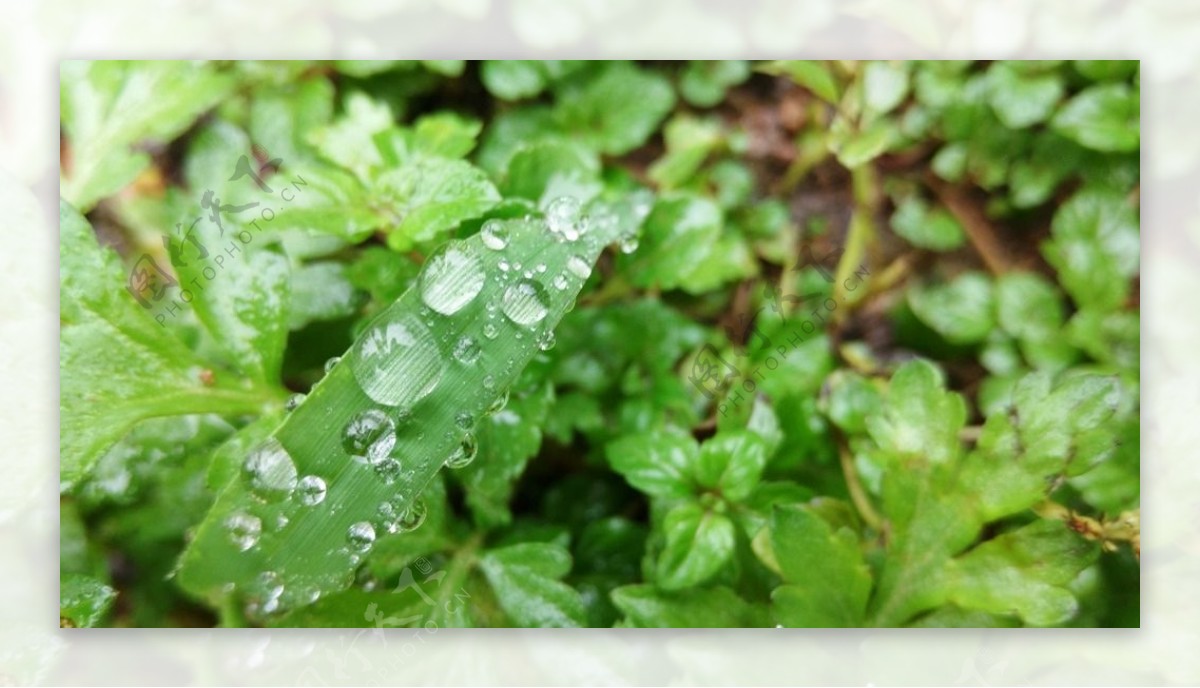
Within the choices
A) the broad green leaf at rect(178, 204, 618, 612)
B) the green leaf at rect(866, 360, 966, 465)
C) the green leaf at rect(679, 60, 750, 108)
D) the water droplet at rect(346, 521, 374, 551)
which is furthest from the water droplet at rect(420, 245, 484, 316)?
the green leaf at rect(866, 360, 966, 465)

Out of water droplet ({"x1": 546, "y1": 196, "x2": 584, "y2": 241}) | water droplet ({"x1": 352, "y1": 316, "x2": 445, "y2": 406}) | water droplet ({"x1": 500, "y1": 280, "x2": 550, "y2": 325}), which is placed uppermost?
water droplet ({"x1": 546, "y1": 196, "x2": 584, "y2": 241})

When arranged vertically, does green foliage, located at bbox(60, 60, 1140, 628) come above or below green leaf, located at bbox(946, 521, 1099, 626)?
above

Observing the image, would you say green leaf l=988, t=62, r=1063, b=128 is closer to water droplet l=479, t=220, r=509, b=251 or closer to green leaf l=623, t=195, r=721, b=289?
green leaf l=623, t=195, r=721, b=289

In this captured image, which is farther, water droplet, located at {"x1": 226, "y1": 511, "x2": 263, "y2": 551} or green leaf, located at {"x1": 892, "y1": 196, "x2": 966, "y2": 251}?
green leaf, located at {"x1": 892, "y1": 196, "x2": 966, "y2": 251}

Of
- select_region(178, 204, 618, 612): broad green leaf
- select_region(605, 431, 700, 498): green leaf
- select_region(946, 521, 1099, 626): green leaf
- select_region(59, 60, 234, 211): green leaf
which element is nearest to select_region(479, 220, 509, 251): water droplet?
select_region(178, 204, 618, 612): broad green leaf

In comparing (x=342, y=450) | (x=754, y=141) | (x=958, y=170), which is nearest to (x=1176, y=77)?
(x=958, y=170)

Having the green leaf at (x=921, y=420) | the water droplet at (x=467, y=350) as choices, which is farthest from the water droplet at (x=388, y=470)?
the green leaf at (x=921, y=420)

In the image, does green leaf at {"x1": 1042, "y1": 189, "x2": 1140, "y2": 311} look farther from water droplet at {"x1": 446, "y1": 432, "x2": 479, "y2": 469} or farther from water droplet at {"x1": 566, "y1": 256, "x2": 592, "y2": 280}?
water droplet at {"x1": 446, "y1": 432, "x2": 479, "y2": 469}

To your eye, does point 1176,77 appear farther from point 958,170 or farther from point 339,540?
point 339,540

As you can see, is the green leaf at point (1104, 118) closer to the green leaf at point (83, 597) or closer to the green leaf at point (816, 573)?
the green leaf at point (816, 573)
